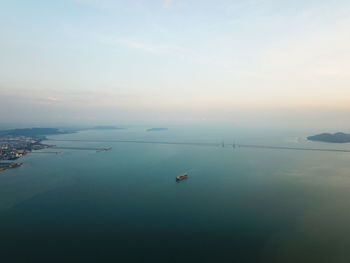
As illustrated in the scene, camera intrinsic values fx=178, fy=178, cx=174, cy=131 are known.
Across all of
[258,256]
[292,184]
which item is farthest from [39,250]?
[292,184]

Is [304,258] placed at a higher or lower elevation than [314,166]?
lower

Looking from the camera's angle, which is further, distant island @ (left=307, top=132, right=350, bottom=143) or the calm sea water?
distant island @ (left=307, top=132, right=350, bottom=143)

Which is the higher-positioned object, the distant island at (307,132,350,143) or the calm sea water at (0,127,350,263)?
the distant island at (307,132,350,143)

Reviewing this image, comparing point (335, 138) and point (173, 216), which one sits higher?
point (335, 138)

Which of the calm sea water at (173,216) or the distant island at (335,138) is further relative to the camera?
the distant island at (335,138)

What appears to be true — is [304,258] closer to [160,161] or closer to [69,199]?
[69,199]

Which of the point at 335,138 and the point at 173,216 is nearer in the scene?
the point at 173,216

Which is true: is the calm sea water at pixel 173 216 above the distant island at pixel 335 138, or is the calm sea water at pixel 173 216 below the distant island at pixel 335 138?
below

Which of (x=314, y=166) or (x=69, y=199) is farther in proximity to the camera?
(x=314, y=166)
